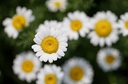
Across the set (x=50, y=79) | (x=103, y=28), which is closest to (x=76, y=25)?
(x=103, y=28)

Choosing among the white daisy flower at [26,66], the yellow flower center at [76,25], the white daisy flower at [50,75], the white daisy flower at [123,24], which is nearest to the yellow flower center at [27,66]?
the white daisy flower at [26,66]

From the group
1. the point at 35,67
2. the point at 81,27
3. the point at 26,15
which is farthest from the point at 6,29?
the point at 81,27

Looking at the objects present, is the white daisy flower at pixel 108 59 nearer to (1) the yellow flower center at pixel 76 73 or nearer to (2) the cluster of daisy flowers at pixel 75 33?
(2) the cluster of daisy flowers at pixel 75 33

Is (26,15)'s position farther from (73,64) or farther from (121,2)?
(121,2)

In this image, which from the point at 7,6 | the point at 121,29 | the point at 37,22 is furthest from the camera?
the point at 7,6

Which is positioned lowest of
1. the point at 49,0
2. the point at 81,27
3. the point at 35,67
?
the point at 35,67

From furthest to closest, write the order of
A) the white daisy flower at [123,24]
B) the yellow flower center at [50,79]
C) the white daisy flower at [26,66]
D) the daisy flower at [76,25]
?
the white daisy flower at [26,66]
the daisy flower at [76,25]
the white daisy flower at [123,24]
the yellow flower center at [50,79]
